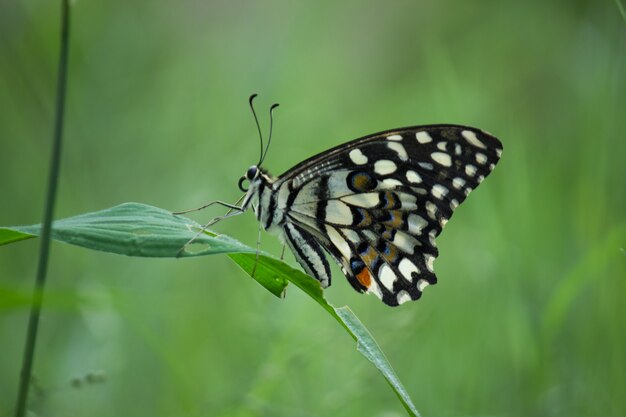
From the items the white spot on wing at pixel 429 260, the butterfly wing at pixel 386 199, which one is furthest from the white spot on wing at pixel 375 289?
the white spot on wing at pixel 429 260

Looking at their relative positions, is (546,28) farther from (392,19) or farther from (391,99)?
(392,19)

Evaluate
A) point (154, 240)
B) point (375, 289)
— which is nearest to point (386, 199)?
point (375, 289)

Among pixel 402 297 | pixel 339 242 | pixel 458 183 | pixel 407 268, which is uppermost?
pixel 458 183

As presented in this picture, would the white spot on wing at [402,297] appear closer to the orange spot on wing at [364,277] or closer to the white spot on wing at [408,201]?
the orange spot on wing at [364,277]

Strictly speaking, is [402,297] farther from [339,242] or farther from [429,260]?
[339,242]

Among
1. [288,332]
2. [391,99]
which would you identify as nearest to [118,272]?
[288,332]

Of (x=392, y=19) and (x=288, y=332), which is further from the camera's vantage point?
(x=392, y=19)

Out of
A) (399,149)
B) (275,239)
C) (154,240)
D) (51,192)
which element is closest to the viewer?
(51,192)
